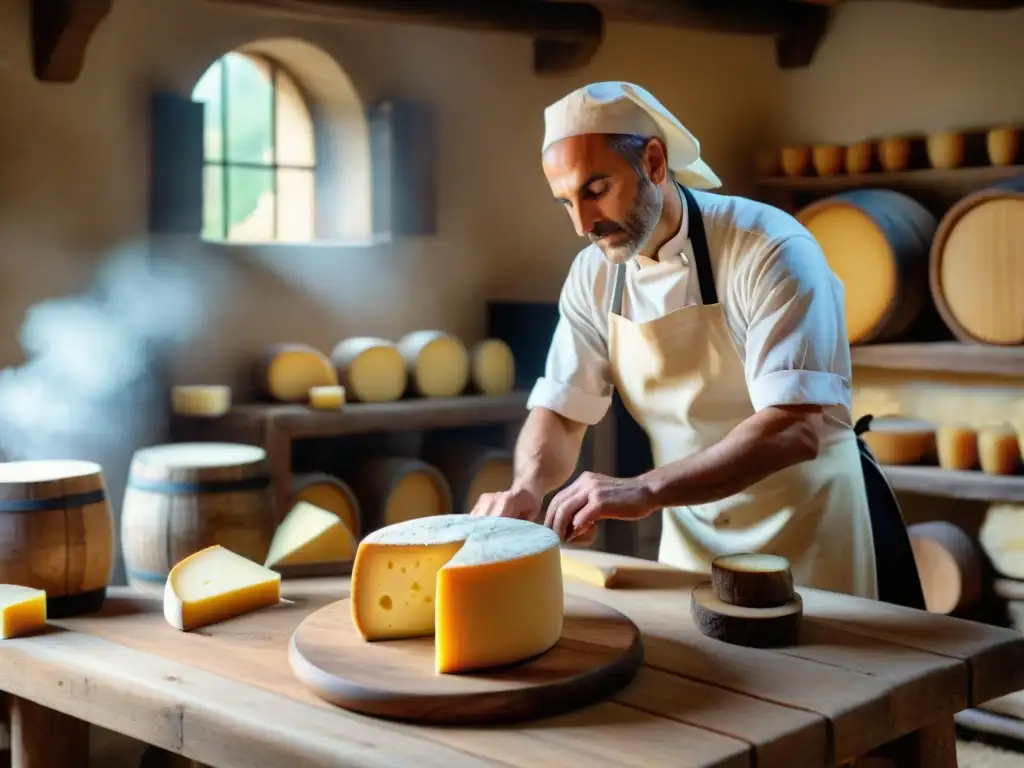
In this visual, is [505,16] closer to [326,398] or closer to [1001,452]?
[326,398]

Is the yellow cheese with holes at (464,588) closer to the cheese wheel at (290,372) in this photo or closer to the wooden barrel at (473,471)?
the cheese wheel at (290,372)

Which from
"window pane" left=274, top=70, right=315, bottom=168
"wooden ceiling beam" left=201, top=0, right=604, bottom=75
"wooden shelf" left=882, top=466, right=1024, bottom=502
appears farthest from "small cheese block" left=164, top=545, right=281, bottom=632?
"wooden shelf" left=882, top=466, right=1024, bottom=502

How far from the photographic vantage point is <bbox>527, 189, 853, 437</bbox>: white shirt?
2418mm

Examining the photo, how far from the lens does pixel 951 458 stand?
4391mm

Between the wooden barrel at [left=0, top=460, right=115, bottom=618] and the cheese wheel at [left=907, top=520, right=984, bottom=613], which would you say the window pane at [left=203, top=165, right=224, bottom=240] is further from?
the cheese wheel at [left=907, top=520, right=984, bottom=613]

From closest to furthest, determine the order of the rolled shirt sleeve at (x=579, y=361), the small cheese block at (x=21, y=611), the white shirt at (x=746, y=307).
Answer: the small cheese block at (x=21, y=611), the white shirt at (x=746, y=307), the rolled shirt sleeve at (x=579, y=361)

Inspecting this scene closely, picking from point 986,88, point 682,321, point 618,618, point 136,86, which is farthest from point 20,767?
point 986,88

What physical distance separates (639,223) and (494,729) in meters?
1.24

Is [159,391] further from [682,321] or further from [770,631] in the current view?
[770,631]

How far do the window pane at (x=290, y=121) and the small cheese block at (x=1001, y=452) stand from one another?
2.70 meters

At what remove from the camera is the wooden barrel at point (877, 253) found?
14.7 feet

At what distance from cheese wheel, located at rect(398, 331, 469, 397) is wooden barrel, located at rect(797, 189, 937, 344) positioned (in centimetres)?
143

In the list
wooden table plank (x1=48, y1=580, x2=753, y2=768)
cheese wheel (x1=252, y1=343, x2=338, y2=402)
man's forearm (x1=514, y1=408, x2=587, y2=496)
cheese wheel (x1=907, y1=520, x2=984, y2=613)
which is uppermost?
cheese wheel (x1=252, y1=343, x2=338, y2=402)

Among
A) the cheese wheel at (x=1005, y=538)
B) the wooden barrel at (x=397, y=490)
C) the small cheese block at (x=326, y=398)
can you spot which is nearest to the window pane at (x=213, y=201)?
the small cheese block at (x=326, y=398)
